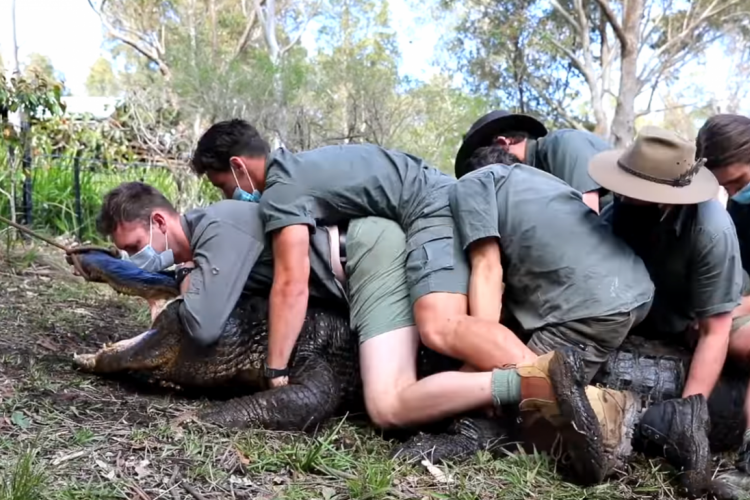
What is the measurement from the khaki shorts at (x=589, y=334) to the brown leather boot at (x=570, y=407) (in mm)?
284

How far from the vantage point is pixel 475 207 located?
2971 mm

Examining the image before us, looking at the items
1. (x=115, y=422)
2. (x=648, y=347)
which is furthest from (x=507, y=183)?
(x=115, y=422)

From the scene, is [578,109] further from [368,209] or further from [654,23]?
[368,209]

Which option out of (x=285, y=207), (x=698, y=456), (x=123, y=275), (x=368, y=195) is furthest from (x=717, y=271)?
(x=123, y=275)

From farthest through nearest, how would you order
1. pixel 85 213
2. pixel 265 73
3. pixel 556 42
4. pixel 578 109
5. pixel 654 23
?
pixel 578 109 < pixel 654 23 < pixel 556 42 < pixel 265 73 < pixel 85 213

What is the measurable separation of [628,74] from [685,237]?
10.1 metres

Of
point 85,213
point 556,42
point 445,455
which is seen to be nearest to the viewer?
point 445,455

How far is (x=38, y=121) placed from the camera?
6098 mm

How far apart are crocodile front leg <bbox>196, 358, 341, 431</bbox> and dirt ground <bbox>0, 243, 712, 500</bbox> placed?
0.10 metres

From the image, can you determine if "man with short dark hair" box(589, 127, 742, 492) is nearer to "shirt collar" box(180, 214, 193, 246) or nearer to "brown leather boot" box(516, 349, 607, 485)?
"brown leather boot" box(516, 349, 607, 485)

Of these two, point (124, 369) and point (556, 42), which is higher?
point (556, 42)

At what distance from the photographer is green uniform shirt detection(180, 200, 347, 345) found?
3131 mm

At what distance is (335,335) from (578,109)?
1924 cm

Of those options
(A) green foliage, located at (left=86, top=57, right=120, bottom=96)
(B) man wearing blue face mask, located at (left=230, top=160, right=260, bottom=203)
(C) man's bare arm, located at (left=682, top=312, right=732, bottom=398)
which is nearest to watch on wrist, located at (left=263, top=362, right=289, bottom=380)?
(B) man wearing blue face mask, located at (left=230, top=160, right=260, bottom=203)
